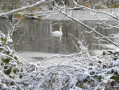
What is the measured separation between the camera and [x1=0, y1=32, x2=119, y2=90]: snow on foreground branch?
6.66 feet

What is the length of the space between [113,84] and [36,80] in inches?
26.9

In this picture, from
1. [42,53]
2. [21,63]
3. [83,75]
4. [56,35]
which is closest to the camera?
[83,75]

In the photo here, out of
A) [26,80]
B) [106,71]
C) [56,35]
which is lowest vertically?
[56,35]

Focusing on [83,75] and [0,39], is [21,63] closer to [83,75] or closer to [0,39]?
[0,39]

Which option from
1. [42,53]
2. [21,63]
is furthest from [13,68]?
[42,53]

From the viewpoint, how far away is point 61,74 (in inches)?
89.0

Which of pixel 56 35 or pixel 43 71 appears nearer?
pixel 43 71

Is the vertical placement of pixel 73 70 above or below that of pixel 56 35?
above

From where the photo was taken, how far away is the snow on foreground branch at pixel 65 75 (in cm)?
203

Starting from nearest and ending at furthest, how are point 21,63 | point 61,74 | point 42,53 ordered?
point 61,74 < point 21,63 < point 42,53

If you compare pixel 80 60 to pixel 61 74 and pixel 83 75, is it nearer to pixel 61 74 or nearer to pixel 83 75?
pixel 61 74

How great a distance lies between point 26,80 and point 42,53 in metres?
11.8

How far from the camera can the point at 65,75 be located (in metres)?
2.20

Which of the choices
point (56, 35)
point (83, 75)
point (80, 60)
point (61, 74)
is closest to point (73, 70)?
point (61, 74)
